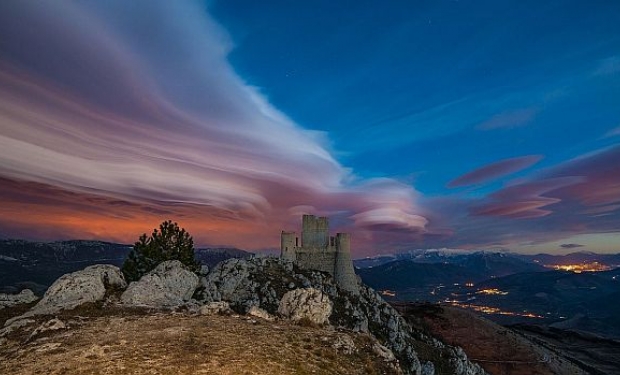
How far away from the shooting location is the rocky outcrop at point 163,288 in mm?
40188

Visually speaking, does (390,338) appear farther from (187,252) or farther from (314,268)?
(187,252)

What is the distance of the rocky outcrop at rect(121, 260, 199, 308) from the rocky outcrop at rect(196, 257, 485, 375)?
13.6 ft

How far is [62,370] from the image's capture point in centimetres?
2212

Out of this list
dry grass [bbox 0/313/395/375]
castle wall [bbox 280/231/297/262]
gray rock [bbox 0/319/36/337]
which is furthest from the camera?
castle wall [bbox 280/231/297/262]

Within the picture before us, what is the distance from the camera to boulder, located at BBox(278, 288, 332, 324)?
3493cm

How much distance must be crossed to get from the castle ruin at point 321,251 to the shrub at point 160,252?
26.6 m

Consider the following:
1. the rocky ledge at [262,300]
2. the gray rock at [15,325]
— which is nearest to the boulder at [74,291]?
the rocky ledge at [262,300]

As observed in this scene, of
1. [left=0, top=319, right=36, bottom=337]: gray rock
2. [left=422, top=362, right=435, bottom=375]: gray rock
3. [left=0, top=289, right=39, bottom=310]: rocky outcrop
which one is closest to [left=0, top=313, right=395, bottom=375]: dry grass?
[left=0, top=319, right=36, bottom=337]: gray rock

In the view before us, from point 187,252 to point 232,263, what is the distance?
911cm

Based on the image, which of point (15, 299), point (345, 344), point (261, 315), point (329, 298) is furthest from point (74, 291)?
point (329, 298)

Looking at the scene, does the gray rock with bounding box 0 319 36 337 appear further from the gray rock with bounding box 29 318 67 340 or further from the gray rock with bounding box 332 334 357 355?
the gray rock with bounding box 332 334 357 355

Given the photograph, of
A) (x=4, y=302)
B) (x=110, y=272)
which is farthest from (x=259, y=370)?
(x=4, y=302)

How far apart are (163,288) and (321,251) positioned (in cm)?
5093

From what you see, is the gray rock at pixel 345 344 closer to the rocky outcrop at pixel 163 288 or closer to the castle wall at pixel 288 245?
the rocky outcrop at pixel 163 288
